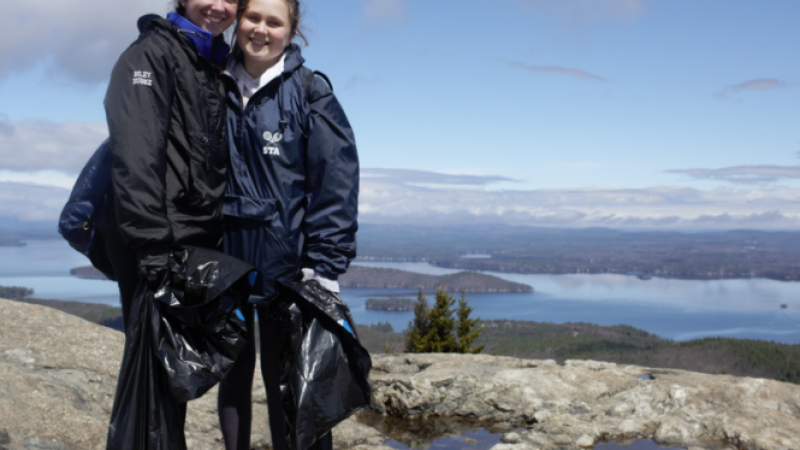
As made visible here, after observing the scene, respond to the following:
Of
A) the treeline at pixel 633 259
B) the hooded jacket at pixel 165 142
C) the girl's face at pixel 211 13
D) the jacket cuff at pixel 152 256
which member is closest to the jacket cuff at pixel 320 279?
the hooded jacket at pixel 165 142

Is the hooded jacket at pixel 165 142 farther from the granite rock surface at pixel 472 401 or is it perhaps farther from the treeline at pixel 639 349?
the treeline at pixel 639 349

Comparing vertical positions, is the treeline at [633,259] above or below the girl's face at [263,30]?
below

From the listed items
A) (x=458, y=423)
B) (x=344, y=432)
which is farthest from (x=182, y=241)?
(x=458, y=423)

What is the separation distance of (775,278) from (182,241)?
542 feet

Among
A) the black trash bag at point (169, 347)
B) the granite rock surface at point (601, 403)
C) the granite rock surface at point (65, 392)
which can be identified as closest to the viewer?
the black trash bag at point (169, 347)

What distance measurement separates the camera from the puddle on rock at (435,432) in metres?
3.95

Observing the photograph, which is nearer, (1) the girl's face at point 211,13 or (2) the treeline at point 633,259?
(1) the girl's face at point 211,13

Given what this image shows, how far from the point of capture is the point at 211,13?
2141mm

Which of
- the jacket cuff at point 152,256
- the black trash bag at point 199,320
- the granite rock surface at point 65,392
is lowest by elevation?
the granite rock surface at point 65,392

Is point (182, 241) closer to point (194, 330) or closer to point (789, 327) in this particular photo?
point (194, 330)

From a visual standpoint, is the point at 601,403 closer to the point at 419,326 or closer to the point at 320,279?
the point at 320,279

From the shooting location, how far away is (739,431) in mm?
3832

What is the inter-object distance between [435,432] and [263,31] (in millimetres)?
3354

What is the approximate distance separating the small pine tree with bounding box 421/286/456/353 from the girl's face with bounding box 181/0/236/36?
38.6 ft
